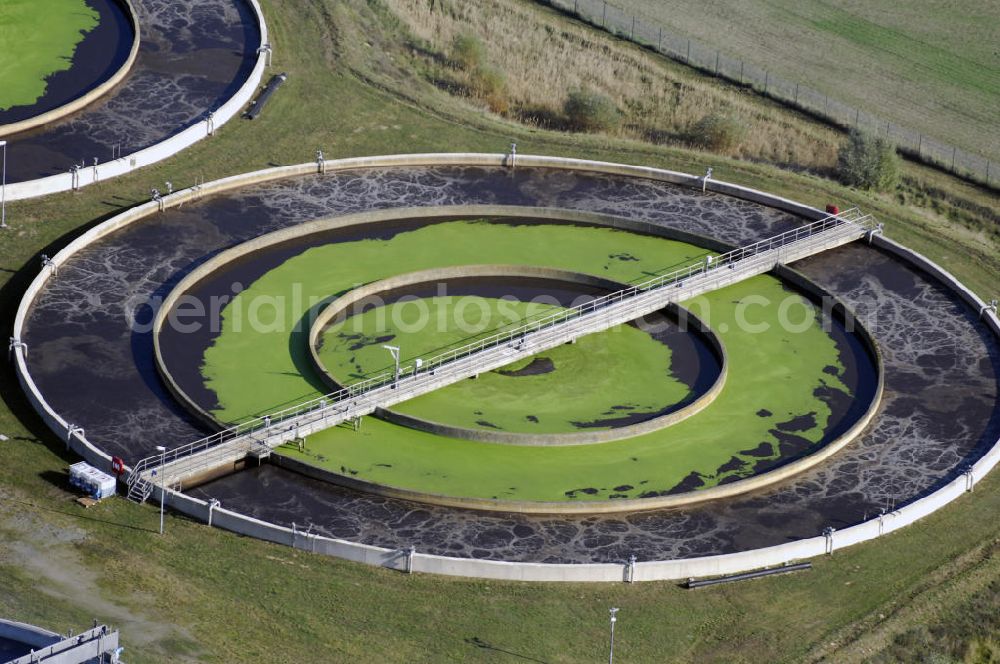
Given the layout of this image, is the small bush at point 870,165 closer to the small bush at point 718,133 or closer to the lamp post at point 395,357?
the small bush at point 718,133

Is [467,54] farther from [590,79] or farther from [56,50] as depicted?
[56,50]

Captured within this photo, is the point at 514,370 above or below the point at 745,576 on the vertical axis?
above

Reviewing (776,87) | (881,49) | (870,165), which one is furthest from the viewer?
(881,49)

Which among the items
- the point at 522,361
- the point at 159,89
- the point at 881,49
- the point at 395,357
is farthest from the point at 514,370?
the point at 881,49

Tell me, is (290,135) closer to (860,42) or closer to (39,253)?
(39,253)

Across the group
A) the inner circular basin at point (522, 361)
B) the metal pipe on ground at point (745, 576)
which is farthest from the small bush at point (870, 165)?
the metal pipe on ground at point (745, 576)

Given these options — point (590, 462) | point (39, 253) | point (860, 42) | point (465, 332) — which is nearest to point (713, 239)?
point (465, 332)
